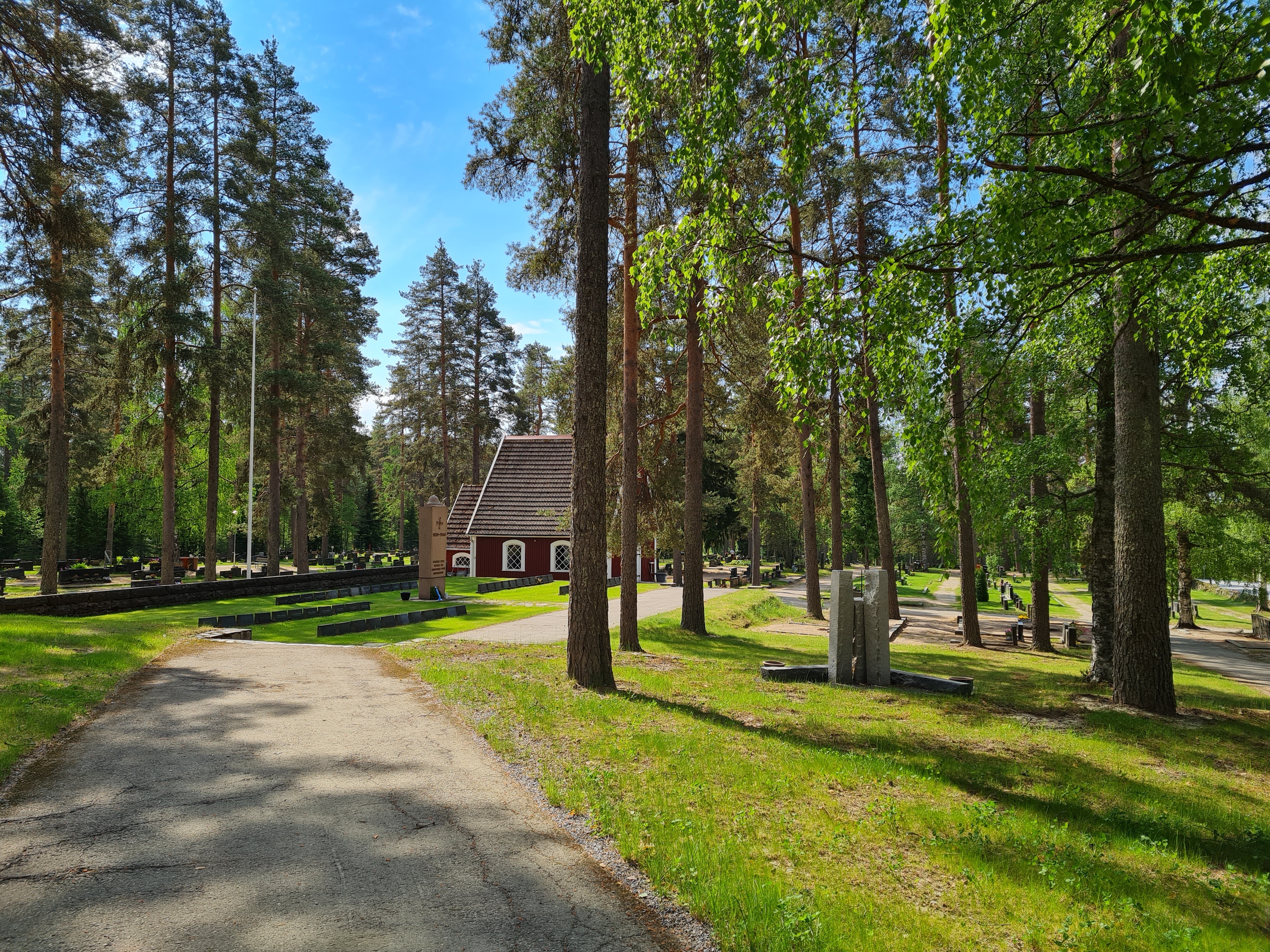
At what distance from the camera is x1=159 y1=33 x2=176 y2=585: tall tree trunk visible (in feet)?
73.8

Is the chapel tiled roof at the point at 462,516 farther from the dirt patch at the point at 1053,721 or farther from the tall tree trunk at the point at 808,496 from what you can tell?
the dirt patch at the point at 1053,721

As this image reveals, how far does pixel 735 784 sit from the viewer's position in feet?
17.9

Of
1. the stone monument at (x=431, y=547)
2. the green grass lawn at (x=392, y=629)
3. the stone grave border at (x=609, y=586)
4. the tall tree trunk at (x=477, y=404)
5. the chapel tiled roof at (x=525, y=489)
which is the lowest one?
the stone grave border at (x=609, y=586)

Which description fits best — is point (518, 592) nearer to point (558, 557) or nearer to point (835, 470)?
point (558, 557)

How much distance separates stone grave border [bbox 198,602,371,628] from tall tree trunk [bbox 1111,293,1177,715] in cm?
1690

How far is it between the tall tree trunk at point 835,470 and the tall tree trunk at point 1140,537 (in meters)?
11.8

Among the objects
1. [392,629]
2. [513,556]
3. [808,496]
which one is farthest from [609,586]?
[392,629]

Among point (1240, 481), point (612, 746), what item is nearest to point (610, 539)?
point (612, 746)

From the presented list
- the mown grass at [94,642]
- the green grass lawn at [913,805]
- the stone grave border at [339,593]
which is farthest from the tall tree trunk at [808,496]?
the stone grave border at [339,593]

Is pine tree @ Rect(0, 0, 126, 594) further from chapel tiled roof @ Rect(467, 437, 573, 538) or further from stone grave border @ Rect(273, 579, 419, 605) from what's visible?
chapel tiled roof @ Rect(467, 437, 573, 538)

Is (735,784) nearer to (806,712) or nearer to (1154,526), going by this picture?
(806,712)

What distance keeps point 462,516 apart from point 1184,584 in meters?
34.3

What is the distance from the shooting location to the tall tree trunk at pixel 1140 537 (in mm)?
8055

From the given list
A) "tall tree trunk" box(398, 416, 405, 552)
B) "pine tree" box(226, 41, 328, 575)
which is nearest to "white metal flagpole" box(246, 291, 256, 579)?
"pine tree" box(226, 41, 328, 575)
